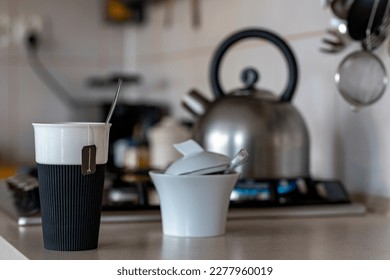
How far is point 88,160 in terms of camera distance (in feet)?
2.85

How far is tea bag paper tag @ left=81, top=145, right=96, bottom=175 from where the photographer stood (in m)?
0.87

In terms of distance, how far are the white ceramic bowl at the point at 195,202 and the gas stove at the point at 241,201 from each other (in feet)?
0.51

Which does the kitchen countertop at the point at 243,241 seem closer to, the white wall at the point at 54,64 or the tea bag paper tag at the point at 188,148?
the tea bag paper tag at the point at 188,148

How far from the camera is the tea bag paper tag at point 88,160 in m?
0.87

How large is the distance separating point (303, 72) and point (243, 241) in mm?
744

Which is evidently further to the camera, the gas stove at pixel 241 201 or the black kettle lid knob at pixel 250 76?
the black kettle lid knob at pixel 250 76

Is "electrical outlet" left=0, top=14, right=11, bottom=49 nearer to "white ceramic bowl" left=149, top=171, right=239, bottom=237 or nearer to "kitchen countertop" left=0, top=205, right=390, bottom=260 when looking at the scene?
"kitchen countertop" left=0, top=205, right=390, bottom=260

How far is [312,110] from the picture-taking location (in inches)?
63.2

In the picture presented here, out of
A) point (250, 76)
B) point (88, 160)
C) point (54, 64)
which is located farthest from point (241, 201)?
point (54, 64)

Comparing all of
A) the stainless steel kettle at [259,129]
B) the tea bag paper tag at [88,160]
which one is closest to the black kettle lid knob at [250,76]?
the stainless steel kettle at [259,129]

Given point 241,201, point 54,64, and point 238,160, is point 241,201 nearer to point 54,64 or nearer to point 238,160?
point 238,160

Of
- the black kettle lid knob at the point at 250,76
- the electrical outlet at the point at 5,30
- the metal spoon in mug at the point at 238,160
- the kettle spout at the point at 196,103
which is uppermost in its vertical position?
the electrical outlet at the point at 5,30

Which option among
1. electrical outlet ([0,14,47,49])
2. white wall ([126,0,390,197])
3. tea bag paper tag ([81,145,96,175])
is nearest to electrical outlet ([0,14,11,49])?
electrical outlet ([0,14,47,49])
